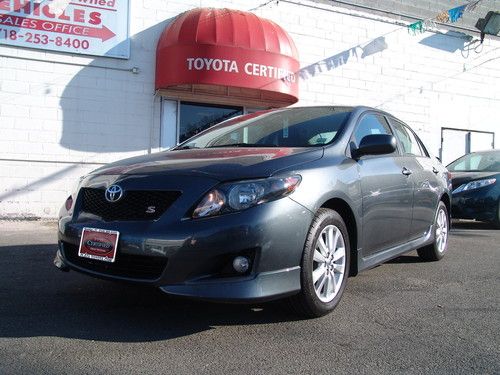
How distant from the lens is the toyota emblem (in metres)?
3.10

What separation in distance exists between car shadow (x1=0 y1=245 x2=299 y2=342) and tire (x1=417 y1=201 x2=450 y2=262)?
2740 mm

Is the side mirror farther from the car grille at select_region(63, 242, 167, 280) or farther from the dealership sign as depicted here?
the dealership sign

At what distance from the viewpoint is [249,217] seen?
2828mm

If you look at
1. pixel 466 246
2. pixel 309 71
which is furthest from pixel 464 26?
pixel 466 246

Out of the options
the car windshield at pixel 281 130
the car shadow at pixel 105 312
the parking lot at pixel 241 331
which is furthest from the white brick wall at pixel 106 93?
the car windshield at pixel 281 130

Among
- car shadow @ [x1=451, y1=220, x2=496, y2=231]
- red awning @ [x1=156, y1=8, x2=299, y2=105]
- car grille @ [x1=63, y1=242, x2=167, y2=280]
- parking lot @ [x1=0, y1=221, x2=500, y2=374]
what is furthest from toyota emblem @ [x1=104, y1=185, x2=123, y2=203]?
car shadow @ [x1=451, y1=220, x2=496, y2=231]

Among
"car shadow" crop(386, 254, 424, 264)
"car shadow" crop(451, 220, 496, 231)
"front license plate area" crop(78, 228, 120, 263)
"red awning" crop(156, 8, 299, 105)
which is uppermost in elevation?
"red awning" crop(156, 8, 299, 105)

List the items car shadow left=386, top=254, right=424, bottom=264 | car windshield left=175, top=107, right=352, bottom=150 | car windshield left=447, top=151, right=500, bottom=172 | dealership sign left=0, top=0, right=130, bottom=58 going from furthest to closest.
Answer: car windshield left=447, top=151, right=500, bottom=172 → dealership sign left=0, top=0, right=130, bottom=58 → car shadow left=386, top=254, right=424, bottom=264 → car windshield left=175, top=107, right=352, bottom=150

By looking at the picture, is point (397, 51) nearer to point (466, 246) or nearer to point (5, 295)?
point (466, 246)

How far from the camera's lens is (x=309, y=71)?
1155 cm

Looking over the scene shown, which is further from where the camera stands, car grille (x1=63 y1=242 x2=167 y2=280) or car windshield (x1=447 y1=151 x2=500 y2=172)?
car windshield (x1=447 y1=151 x2=500 y2=172)

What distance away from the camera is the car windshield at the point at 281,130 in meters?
3.92

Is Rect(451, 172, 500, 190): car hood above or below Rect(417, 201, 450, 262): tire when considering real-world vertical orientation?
above

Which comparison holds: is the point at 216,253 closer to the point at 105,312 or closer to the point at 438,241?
the point at 105,312
